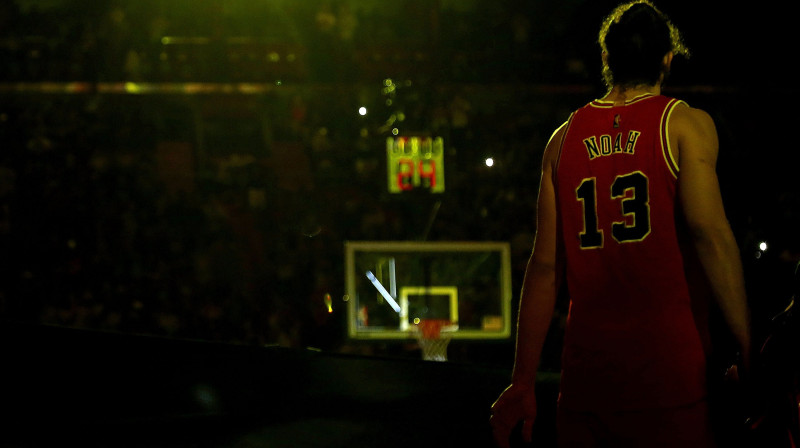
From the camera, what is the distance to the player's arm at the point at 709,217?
3.85ft

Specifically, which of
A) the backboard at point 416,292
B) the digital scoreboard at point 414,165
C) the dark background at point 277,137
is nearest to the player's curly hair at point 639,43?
the backboard at point 416,292

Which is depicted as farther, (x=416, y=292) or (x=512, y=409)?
(x=416, y=292)

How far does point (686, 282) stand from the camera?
1.24m

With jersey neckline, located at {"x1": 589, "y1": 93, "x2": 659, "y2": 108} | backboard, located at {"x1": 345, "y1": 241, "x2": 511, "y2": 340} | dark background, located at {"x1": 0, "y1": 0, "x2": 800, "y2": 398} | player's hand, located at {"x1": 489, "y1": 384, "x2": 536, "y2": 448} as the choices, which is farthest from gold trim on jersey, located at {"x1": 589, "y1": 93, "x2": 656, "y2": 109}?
dark background, located at {"x1": 0, "y1": 0, "x2": 800, "y2": 398}

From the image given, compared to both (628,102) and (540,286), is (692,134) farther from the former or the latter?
(540,286)

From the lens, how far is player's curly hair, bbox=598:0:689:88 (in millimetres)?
1304

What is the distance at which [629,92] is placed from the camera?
134cm

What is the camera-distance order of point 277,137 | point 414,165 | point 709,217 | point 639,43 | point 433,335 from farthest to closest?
point 277,137, point 414,165, point 433,335, point 639,43, point 709,217

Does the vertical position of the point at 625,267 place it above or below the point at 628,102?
below

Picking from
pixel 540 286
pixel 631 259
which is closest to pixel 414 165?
pixel 540 286

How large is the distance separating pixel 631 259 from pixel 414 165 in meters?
5.97

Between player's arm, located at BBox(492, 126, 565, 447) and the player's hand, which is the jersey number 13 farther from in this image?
the player's hand

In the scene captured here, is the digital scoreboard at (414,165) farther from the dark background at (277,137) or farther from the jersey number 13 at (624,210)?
the jersey number 13 at (624,210)

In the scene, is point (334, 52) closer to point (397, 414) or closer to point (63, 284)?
point (63, 284)
